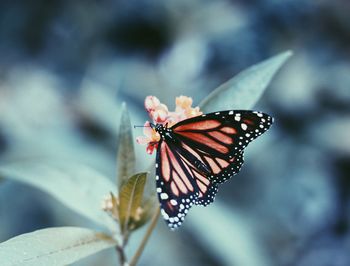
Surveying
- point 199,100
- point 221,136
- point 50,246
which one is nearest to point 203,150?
point 221,136

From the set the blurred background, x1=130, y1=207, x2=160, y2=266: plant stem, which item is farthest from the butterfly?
the blurred background

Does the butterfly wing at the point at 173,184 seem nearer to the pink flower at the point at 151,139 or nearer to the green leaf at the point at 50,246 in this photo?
the pink flower at the point at 151,139

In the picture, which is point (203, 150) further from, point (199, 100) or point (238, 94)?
point (199, 100)

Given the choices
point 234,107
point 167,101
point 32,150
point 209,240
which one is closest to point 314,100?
point 167,101

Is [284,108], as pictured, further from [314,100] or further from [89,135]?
[89,135]

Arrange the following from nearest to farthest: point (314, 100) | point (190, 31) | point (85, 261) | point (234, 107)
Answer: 1. point (234, 107)
2. point (85, 261)
3. point (314, 100)
4. point (190, 31)

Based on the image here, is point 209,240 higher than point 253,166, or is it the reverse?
point 253,166

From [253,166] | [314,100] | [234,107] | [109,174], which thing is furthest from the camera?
[314,100]
